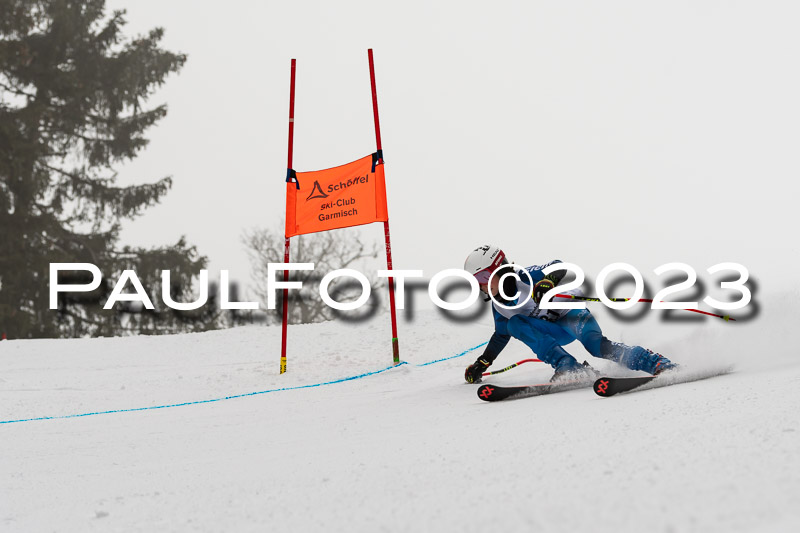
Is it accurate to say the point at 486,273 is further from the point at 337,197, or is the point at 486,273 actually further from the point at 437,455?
the point at 337,197

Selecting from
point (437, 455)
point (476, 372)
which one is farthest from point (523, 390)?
point (437, 455)

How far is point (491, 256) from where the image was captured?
4.70 meters

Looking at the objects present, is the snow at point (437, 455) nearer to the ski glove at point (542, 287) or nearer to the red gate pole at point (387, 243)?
the ski glove at point (542, 287)

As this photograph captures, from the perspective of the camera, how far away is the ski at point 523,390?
414 cm

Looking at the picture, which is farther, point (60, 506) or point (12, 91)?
point (12, 91)

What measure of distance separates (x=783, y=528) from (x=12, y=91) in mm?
19463

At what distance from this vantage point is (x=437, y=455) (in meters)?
2.43

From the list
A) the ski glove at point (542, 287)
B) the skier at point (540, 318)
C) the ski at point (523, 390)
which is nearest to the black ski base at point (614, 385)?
the skier at point (540, 318)

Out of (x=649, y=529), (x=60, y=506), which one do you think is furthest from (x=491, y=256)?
(x=649, y=529)

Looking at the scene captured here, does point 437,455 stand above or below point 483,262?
below

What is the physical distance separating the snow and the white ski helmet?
831 millimetres

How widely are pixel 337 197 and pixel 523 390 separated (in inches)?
152

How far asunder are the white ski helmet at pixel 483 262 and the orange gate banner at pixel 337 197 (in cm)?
270

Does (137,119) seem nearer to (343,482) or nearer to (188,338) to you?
(188,338)
